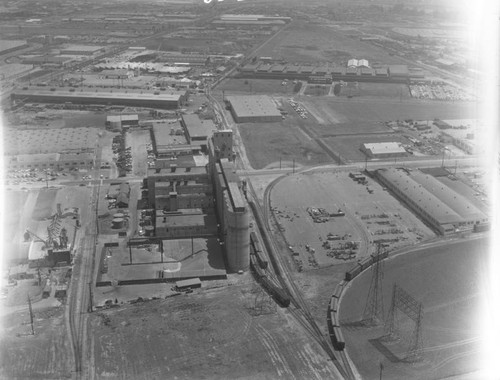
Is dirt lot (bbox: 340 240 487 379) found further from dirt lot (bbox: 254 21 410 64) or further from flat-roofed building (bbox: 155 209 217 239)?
dirt lot (bbox: 254 21 410 64)

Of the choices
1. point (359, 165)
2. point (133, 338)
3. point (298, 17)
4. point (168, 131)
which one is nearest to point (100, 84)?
point (168, 131)

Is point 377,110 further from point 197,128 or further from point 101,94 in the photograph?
point 101,94

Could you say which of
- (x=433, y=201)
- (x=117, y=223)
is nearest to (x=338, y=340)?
(x=117, y=223)

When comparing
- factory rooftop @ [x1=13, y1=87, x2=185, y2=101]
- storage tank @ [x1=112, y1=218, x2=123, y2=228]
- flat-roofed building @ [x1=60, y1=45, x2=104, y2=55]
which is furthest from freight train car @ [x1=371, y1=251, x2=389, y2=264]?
flat-roofed building @ [x1=60, y1=45, x2=104, y2=55]

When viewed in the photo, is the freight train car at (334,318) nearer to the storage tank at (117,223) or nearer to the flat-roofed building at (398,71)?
the storage tank at (117,223)

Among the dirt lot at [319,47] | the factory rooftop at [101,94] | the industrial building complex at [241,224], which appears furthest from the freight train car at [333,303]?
the dirt lot at [319,47]

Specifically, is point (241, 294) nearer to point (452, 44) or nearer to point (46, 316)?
point (46, 316)
